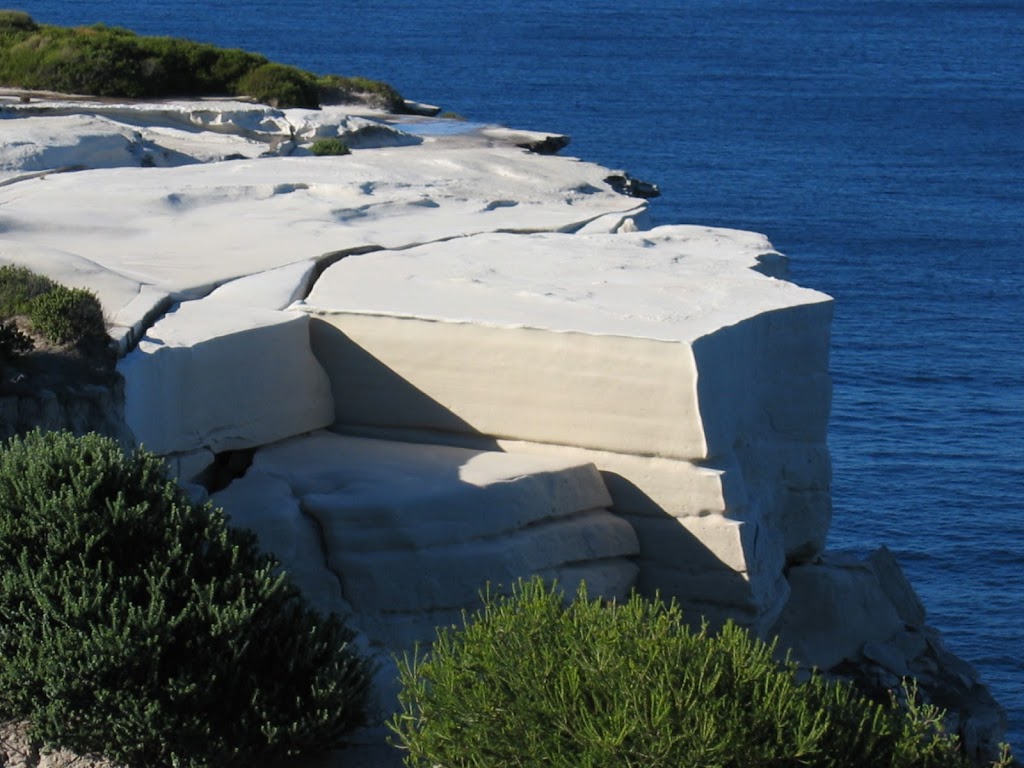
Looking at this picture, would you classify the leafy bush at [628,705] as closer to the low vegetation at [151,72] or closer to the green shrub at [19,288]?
the green shrub at [19,288]

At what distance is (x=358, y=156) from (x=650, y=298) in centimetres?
915

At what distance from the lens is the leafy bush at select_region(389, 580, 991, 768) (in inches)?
295

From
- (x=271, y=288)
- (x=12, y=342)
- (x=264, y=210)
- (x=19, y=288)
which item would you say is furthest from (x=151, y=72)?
(x=12, y=342)

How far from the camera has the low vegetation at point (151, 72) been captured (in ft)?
99.8

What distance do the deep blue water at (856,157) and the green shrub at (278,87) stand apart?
1185cm

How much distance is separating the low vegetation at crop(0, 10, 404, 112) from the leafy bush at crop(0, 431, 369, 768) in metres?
22.1

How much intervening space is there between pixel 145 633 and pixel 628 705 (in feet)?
8.80

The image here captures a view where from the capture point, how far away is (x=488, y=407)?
46.8 feet

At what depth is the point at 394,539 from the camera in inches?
501

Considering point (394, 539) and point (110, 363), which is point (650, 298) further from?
point (110, 363)

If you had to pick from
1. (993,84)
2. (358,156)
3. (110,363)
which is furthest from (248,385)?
(993,84)

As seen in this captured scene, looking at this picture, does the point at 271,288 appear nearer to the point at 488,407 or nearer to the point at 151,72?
the point at 488,407

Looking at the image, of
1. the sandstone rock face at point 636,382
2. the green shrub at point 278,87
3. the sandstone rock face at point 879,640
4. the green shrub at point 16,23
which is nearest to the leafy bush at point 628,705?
the sandstone rock face at point 636,382

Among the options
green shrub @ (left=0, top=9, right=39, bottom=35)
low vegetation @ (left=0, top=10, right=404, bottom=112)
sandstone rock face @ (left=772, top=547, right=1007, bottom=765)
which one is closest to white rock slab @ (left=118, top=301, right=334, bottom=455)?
sandstone rock face @ (left=772, top=547, right=1007, bottom=765)
